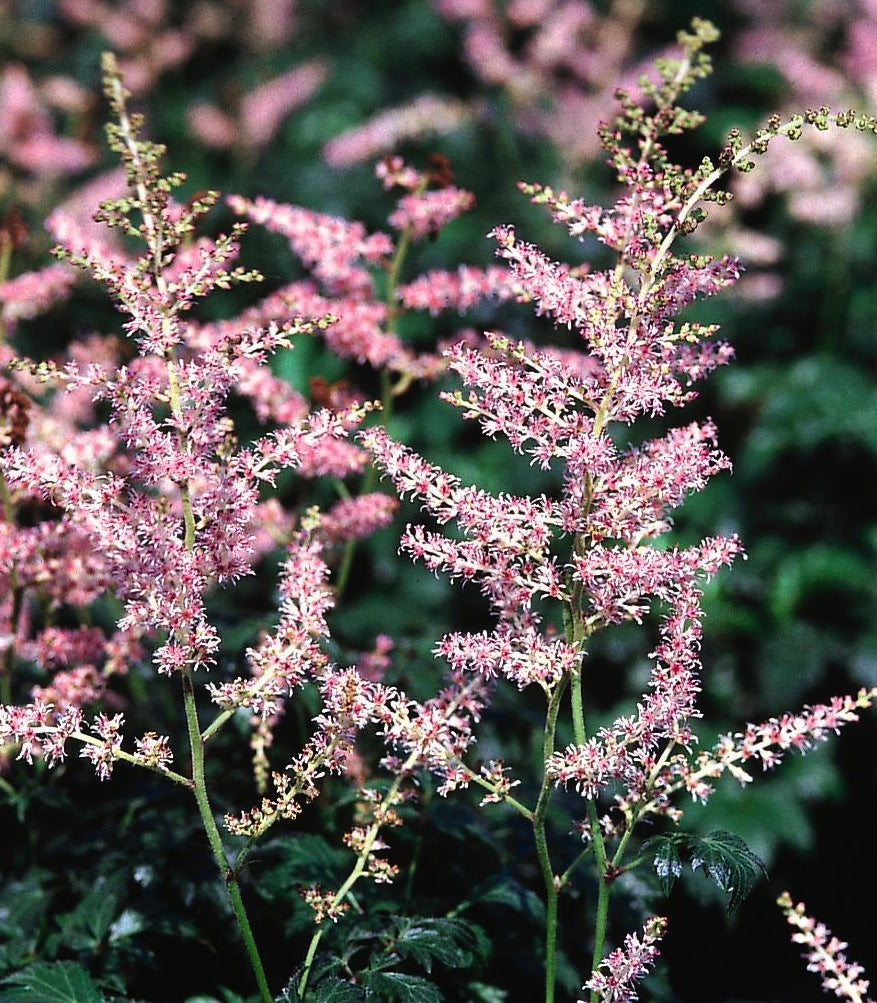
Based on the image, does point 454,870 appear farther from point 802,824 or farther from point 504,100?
point 504,100

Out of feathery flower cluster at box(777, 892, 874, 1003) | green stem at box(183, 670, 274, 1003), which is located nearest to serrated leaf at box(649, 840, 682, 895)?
feathery flower cluster at box(777, 892, 874, 1003)

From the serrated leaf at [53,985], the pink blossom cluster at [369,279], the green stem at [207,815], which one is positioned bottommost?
the serrated leaf at [53,985]

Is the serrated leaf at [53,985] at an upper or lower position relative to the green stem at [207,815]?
lower

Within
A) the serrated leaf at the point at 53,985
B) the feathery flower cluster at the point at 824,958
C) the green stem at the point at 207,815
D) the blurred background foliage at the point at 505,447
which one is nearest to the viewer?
the feathery flower cluster at the point at 824,958

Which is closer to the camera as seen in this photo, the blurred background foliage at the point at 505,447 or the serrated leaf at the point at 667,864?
the serrated leaf at the point at 667,864

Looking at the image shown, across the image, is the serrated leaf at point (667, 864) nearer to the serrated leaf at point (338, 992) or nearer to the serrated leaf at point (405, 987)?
the serrated leaf at point (405, 987)

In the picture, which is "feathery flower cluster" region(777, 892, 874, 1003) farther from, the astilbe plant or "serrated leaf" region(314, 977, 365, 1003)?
"serrated leaf" region(314, 977, 365, 1003)

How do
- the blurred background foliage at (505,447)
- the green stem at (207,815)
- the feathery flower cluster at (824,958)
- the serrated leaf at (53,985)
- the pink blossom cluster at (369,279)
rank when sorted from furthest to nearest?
the pink blossom cluster at (369,279), the blurred background foliage at (505,447), the serrated leaf at (53,985), the green stem at (207,815), the feathery flower cluster at (824,958)

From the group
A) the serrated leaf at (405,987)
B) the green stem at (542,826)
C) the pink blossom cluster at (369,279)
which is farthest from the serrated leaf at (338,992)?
the pink blossom cluster at (369,279)
